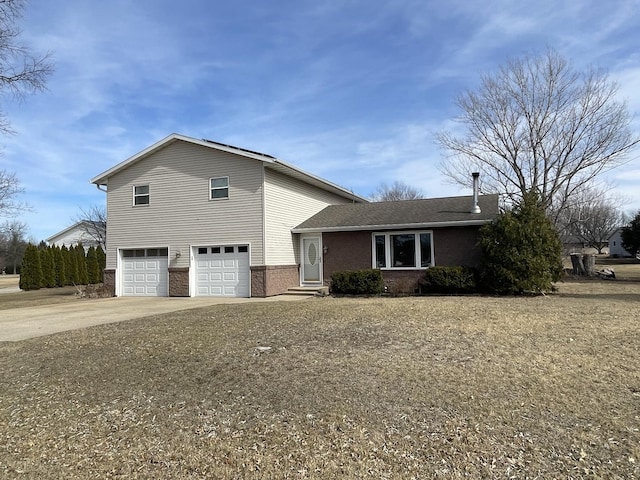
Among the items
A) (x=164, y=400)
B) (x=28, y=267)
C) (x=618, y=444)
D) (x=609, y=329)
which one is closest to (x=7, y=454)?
(x=164, y=400)

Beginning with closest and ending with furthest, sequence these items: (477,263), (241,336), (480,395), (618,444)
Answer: (618,444)
(480,395)
(241,336)
(477,263)

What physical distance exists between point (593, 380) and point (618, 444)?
1.71m

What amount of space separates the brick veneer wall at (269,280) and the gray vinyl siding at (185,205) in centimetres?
38

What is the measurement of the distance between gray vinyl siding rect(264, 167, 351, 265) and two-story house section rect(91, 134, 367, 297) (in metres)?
0.04

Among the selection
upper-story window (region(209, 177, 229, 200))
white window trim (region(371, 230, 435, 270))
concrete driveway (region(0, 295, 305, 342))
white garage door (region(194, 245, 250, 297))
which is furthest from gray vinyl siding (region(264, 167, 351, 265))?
concrete driveway (region(0, 295, 305, 342))

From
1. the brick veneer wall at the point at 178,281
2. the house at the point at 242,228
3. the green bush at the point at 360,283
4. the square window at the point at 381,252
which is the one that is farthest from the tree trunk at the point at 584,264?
the brick veneer wall at the point at 178,281

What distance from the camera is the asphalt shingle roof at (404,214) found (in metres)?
17.2

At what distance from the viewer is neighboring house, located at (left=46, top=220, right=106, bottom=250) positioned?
38.7 metres

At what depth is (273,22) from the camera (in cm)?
1304

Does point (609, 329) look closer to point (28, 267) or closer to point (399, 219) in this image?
point (399, 219)

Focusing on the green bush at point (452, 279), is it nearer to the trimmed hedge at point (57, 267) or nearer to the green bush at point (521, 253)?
the green bush at point (521, 253)

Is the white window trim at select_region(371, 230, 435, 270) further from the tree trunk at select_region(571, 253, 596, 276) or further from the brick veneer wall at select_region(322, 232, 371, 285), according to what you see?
the tree trunk at select_region(571, 253, 596, 276)

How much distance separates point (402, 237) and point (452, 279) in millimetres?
2877

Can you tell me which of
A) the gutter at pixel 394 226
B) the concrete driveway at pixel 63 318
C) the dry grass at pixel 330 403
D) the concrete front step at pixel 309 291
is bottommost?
the dry grass at pixel 330 403
